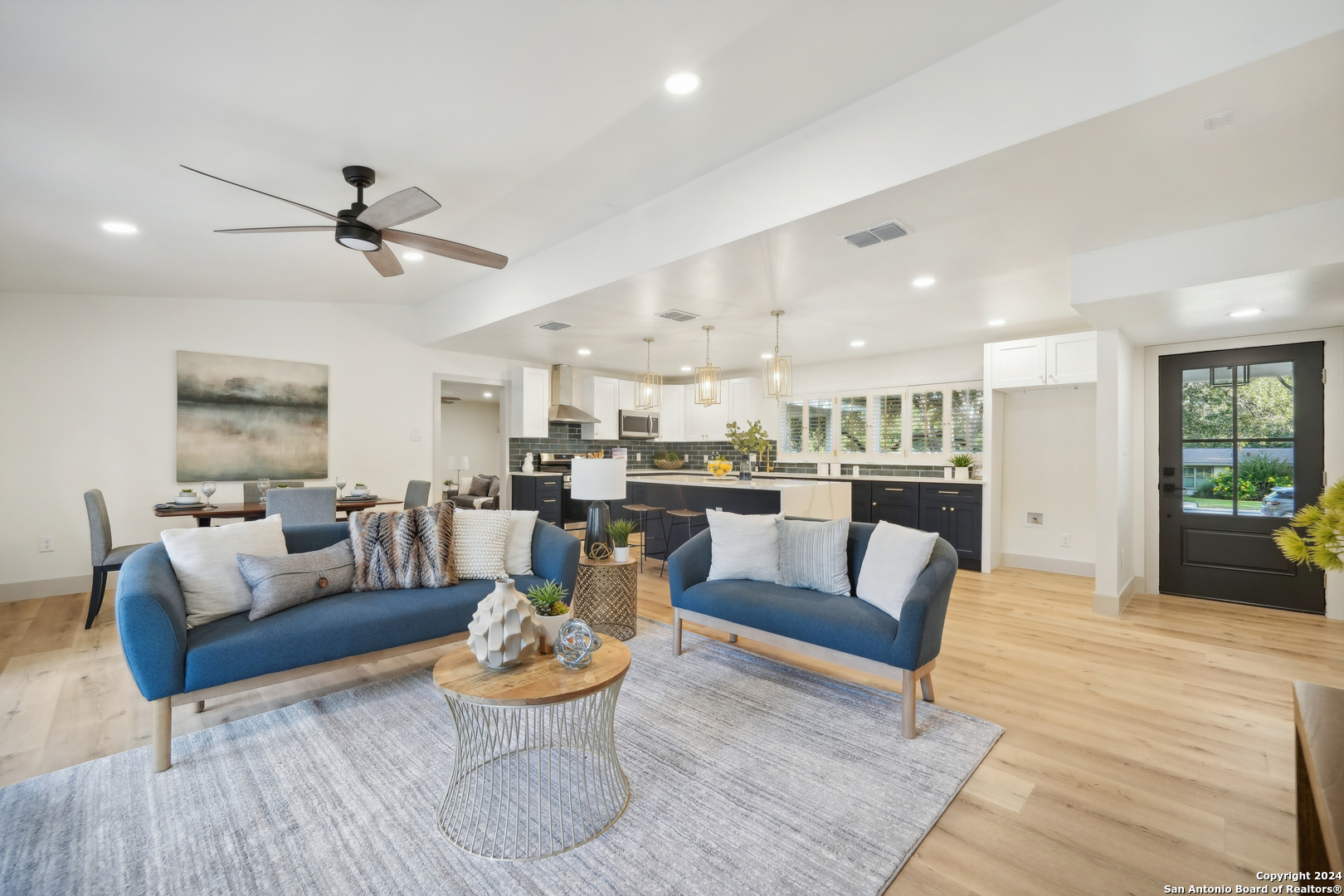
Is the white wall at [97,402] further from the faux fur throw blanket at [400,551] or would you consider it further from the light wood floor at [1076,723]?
the faux fur throw blanket at [400,551]

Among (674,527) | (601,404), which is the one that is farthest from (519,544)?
(601,404)

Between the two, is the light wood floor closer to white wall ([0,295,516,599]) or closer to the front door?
the front door

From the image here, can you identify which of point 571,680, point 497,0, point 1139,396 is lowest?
point 571,680

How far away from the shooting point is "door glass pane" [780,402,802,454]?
818cm

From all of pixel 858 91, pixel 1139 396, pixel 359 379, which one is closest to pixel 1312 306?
pixel 1139 396

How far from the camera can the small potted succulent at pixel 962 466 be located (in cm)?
639

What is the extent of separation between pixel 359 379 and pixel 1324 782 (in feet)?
22.1

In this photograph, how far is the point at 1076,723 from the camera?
263cm

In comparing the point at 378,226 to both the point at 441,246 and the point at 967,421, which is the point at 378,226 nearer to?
the point at 441,246

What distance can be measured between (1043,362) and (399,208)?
215 inches

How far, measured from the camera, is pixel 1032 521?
601cm

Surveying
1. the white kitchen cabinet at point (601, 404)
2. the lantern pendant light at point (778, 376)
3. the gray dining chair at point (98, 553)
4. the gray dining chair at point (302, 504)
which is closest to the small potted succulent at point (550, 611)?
the gray dining chair at point (302, 504)

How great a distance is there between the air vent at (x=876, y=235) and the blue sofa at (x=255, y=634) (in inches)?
A: 107

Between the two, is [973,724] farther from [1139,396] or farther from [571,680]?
[1139,396]
